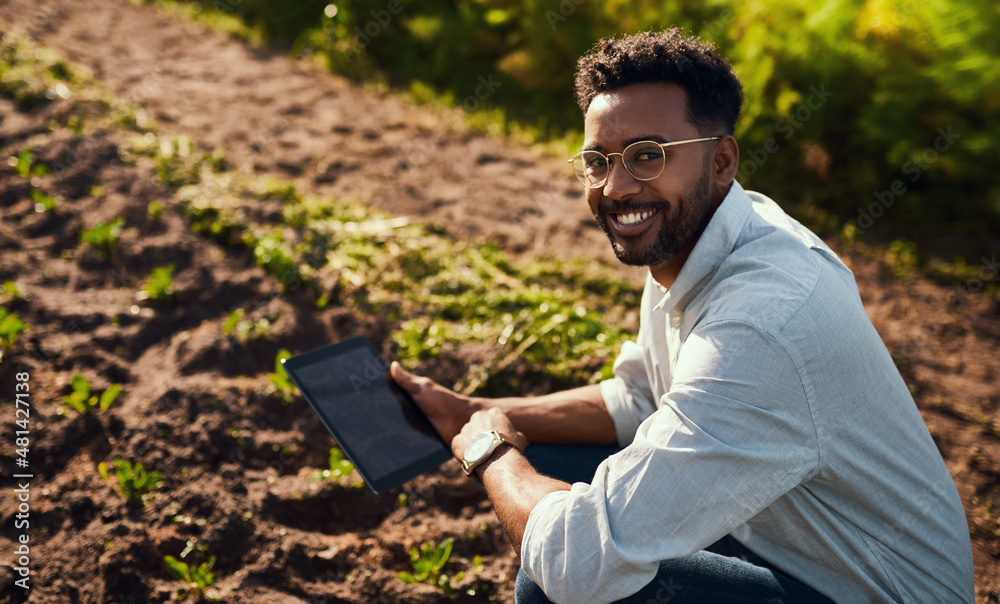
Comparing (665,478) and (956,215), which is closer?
(665,478)

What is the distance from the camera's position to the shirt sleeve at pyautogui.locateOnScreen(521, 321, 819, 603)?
140 centimetres

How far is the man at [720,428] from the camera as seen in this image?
4.65 feet

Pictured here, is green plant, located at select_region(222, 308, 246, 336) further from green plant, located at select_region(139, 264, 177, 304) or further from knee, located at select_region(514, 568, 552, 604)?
knee, located at select_region(514, 568, 552, 604)

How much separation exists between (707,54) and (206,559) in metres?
2.38

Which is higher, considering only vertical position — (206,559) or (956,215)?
(956,215)

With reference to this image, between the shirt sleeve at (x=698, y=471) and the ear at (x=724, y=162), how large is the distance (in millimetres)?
599

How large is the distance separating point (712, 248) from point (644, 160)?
306mm

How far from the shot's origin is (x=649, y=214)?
187cm

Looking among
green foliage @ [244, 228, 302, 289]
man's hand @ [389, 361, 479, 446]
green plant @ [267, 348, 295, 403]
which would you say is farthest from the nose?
green foliage @ [244, 228, 302, 289]

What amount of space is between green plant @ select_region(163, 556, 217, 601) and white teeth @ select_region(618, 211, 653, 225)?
5.91 ft

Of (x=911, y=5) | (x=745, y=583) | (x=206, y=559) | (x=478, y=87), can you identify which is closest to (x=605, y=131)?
(x=745, y=583)

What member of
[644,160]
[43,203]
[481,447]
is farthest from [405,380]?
[43,203]

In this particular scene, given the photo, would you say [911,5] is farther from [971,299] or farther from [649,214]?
[649,214]

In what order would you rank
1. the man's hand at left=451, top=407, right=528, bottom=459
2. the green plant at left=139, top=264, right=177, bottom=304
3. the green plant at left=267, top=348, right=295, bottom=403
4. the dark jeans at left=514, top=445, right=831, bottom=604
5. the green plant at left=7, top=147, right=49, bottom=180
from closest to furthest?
1. the dark jeans at left=514, top=445, right=831, bottom=604
2. the man's hand at left=451, top=407, right=528, bottom=459
3. the green plant at left=267, top=348, right=295, bottom=403
4. the green plant at left=139, top=264, right=177, bottom=304
5. the green plant at left=7, top=147, right=49, bottom=180
